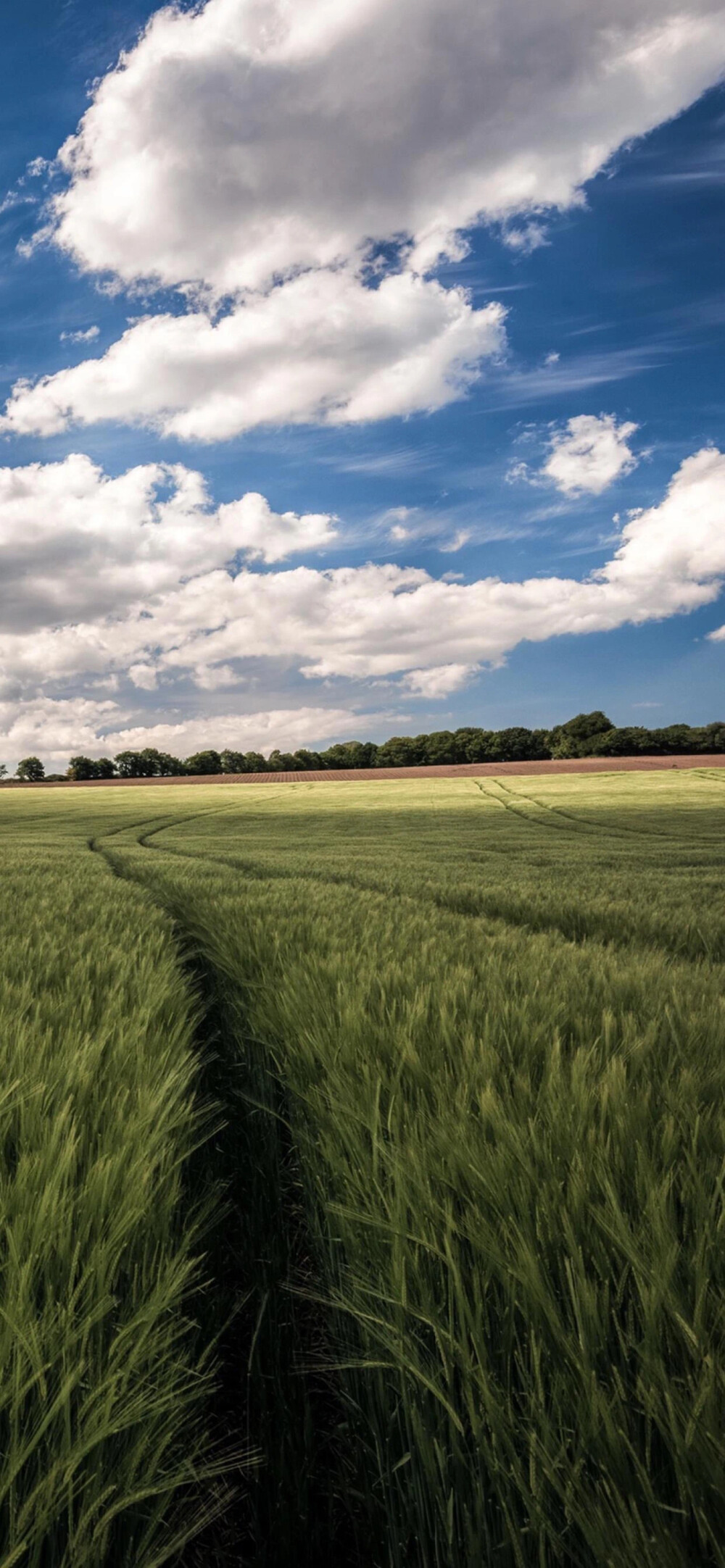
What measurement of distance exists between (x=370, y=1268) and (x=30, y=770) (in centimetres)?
12015

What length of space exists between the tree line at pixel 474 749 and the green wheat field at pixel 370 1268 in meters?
91.0

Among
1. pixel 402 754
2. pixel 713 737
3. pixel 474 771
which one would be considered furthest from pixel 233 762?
pixel 713 737

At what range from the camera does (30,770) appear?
10956 cm

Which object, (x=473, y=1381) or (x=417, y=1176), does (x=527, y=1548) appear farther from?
(x=417, y=1176)

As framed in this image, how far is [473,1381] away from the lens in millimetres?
972

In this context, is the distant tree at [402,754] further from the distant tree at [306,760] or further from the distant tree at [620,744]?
the distant tree at [620,744]

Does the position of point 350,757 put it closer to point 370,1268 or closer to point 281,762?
point 281,762

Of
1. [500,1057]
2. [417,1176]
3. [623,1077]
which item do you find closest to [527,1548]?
[417,1176]

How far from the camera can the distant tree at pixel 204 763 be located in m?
110

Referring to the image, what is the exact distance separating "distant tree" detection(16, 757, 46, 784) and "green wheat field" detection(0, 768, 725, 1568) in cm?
11158

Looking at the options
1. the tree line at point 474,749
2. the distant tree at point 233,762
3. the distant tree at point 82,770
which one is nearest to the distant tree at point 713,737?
the tree line at point 474,749

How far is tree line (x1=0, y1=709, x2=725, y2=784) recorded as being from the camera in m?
95.1

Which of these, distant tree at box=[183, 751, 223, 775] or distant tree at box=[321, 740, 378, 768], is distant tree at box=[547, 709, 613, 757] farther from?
distant tree at box=[183, 751, 223, 775]

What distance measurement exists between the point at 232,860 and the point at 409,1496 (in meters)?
11.9
